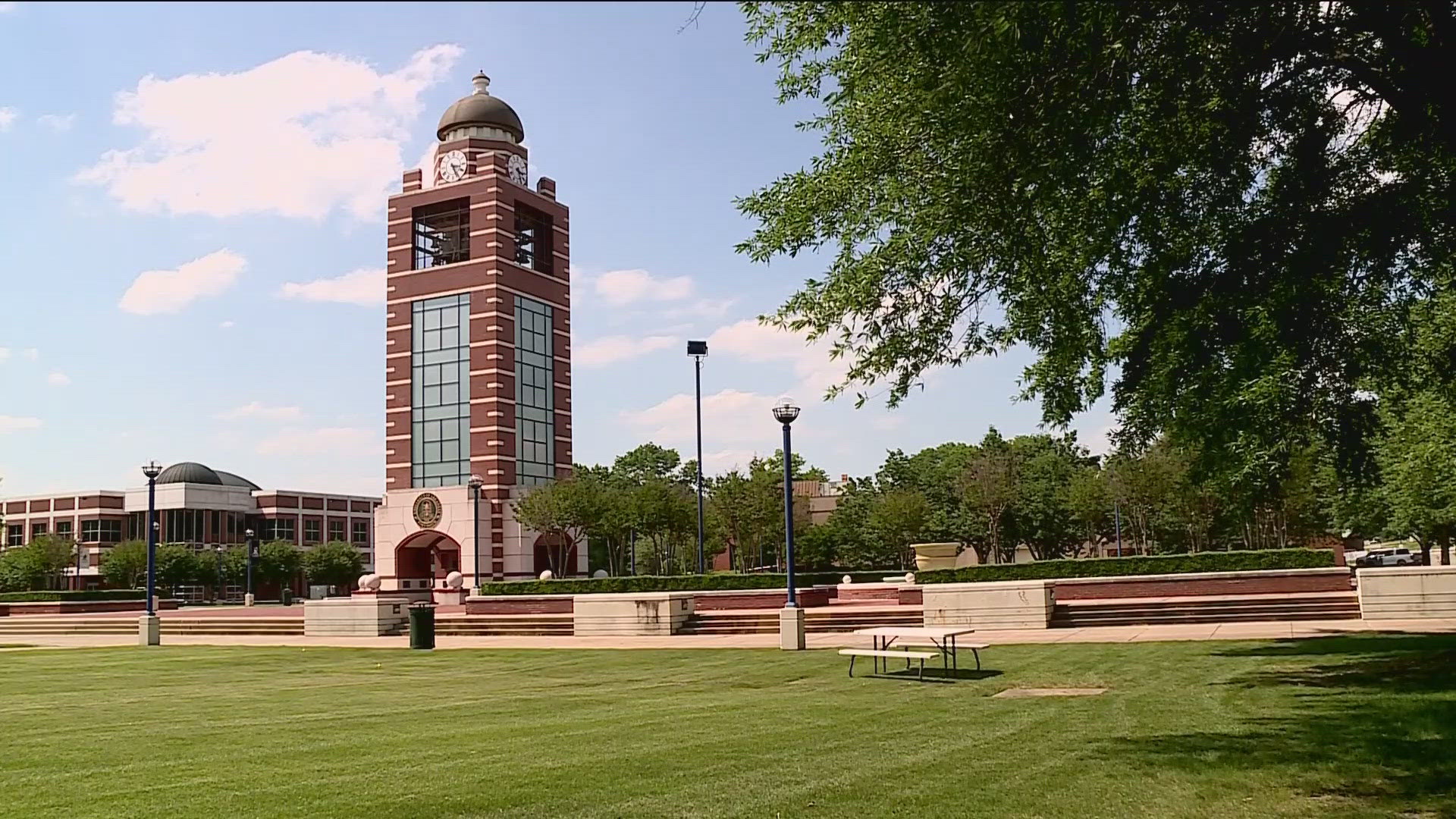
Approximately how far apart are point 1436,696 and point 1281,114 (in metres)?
5.93

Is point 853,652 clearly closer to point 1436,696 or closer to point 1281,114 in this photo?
point 1436,696

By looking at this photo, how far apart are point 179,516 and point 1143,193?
95096 millimetres

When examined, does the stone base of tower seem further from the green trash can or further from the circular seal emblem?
the green trash can

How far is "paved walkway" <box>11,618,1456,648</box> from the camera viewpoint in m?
20.8

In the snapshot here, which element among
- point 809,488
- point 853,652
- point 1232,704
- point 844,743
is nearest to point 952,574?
point 853,652

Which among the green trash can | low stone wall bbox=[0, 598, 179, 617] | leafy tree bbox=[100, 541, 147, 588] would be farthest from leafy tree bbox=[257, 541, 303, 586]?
the green trash can

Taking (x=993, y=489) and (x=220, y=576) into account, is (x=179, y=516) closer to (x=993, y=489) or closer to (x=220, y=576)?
(x=220, y=576)

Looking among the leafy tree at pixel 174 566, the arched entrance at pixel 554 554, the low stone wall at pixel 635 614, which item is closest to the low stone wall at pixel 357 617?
the low stone wall at pixel 635 614

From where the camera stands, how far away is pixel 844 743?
34.3 ft

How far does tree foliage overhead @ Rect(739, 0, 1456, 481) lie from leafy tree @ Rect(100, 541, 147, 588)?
78.9m

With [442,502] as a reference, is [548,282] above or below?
above

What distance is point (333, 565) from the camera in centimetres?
9069

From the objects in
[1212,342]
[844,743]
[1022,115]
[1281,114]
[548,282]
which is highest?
[548,282]

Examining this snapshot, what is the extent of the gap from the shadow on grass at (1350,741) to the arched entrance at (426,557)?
177 ft
